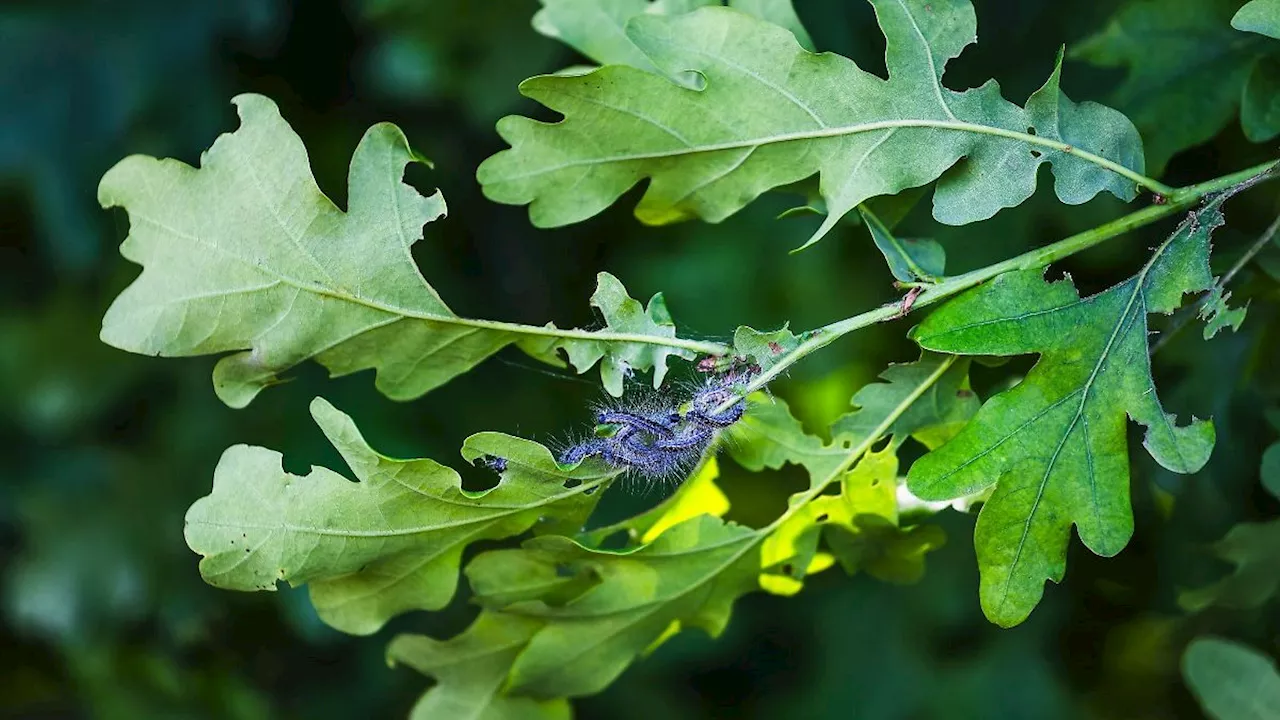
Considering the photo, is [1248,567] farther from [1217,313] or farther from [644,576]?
[644,576]

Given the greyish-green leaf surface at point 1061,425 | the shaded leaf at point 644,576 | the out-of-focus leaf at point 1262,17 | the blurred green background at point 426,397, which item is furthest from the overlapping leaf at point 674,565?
the blurred green background at point 426,397

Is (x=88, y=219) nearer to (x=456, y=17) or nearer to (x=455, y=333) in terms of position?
(x=456, y=17)

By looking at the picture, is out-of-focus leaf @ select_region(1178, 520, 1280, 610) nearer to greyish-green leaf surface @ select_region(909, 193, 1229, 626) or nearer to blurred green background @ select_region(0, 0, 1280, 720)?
blurred green background @ select_region(0, 0, 1280, 720)

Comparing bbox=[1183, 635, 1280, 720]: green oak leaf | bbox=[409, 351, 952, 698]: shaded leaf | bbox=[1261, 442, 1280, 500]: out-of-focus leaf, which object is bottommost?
bbox=[1183, 635, 1280, 720]: green oak leaf

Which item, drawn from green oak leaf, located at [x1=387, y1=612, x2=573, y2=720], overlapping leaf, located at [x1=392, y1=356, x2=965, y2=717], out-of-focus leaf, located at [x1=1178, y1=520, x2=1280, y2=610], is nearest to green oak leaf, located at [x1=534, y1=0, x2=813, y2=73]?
overlapping leaf, located at [x1=392, y1=356, x2=965, y2=717]

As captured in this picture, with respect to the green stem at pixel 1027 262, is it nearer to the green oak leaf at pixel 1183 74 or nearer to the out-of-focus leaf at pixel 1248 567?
the green oak leaf at pixel 1183 74

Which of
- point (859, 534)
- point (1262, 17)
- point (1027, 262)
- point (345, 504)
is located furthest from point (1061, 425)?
point (345, 504)

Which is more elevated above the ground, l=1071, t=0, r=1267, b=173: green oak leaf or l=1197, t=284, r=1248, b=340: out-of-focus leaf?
l=1071, t=0, r=1267, b=173: green oak leaf
